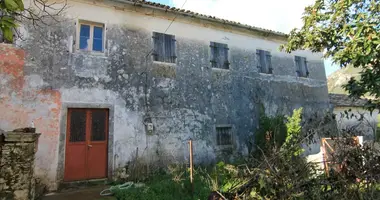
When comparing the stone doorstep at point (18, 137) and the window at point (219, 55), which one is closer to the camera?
the stone doorstep at point (18, 137)

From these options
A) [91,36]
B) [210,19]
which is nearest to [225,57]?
[210,19]

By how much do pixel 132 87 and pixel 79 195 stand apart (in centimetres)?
352

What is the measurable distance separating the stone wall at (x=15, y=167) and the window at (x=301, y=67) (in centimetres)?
1155

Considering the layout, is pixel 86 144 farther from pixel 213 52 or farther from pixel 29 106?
pixel 213 52

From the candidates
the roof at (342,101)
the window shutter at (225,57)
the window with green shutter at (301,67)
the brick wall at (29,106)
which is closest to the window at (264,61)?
the window shutter at (225,57)

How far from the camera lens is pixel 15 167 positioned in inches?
165

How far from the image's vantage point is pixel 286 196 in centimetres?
271

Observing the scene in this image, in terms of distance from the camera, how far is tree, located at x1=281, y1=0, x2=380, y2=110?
4672 millimetres

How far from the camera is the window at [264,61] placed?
10578 mm

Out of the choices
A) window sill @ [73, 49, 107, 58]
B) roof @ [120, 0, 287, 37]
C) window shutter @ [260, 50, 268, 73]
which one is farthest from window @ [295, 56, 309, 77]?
window sill @ [73, 49, 107, 58]

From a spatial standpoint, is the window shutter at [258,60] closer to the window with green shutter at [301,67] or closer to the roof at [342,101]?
the window with green shutter at [301,67]

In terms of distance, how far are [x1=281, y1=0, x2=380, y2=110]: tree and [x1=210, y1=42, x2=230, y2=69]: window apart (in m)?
3.62

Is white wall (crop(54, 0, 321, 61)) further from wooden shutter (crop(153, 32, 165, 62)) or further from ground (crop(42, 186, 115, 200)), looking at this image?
ground (crop(42, 186, 115, 200))

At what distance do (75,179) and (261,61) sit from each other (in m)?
8.84
